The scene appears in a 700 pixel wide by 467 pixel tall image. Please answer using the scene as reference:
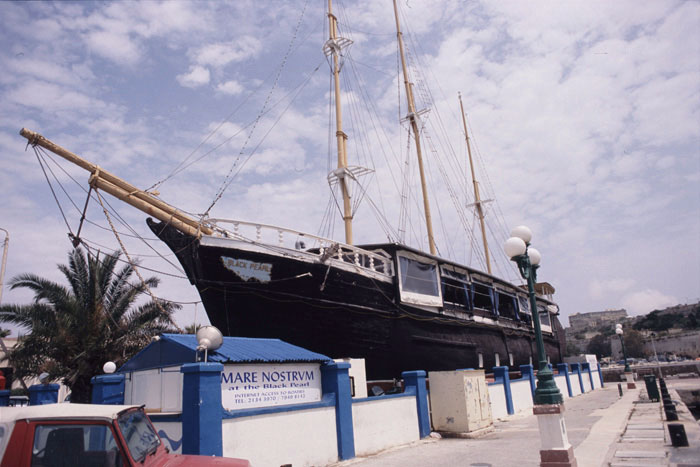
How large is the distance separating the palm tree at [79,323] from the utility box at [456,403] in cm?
952

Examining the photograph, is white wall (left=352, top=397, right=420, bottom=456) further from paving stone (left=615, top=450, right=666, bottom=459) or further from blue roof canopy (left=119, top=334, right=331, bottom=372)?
paving stone (left=615, top=450, right=666, bottom=459)

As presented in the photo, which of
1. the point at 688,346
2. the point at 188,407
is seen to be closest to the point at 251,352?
the point at 188,407

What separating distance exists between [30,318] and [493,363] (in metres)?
20.9

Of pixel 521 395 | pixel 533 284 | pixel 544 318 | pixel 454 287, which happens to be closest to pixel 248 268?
pixel 533 284

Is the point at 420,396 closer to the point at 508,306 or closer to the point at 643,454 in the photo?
the point at 643,454

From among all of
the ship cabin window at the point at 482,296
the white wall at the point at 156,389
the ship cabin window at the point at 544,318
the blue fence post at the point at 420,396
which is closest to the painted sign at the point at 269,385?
the white wall at the point at 156,389

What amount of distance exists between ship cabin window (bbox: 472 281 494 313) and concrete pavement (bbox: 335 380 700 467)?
9.49 meters

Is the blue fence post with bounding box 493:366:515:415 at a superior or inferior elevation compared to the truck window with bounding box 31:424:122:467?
inferior

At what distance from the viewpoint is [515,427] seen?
51.6 ft

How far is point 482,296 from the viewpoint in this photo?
27.8 m

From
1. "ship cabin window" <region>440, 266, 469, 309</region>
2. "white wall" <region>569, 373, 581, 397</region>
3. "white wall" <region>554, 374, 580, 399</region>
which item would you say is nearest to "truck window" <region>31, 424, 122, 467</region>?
"ship cabin window" <region>440, 266, 469, 309</region>

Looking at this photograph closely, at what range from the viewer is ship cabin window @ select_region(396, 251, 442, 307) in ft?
62.3

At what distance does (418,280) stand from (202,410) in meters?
13.2

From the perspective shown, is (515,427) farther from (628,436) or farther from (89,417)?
(89,417)
